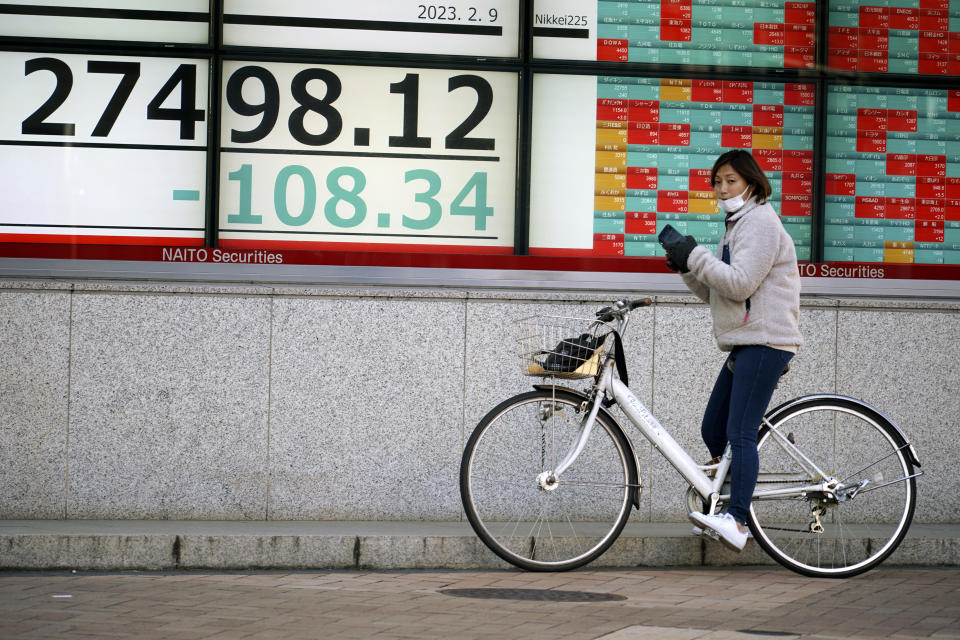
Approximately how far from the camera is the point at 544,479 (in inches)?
231

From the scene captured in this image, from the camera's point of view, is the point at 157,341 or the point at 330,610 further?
the point at 157,341

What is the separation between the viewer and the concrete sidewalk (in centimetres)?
616

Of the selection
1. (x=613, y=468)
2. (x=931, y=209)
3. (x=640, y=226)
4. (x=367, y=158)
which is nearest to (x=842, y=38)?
(x=931, y=209)

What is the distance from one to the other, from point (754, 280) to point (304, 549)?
2555mm

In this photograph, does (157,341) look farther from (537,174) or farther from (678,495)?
(678,495)

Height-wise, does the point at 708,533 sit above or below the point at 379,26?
below

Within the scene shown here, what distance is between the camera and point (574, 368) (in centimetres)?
575

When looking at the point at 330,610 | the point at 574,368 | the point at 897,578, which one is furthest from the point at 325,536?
the point at 897,578

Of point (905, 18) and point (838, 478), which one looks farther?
point (905, 18)

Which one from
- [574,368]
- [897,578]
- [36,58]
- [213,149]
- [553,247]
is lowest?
[897,578]

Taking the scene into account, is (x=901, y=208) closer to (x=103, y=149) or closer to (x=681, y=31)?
(x=681, y=31)

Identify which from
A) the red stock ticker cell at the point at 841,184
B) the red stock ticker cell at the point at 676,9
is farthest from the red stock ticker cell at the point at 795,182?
the red stock ticker cell at the point at 676,9

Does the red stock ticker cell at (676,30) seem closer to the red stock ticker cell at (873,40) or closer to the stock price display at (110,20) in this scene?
the red stock ticker cell at (873,40)

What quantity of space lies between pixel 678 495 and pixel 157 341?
3.11 meters
